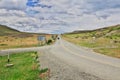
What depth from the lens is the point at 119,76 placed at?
15.7m

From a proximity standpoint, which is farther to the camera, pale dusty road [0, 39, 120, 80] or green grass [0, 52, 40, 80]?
green grass [0, 52, 40, 80]

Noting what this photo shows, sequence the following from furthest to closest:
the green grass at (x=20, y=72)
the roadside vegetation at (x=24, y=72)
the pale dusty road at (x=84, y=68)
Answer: the green grass at (x=20, y=72)
the roadside vegetation at (x=24, y=72)
the pale dusty road at (x=84, y=68)

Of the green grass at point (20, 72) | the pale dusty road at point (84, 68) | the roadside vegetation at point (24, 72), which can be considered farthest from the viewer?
the green grass at point (20, 72)

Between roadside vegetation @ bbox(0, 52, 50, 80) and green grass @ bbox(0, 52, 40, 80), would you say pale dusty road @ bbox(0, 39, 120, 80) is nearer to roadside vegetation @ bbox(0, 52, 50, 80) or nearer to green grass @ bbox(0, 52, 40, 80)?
roadside vegetation @ bbox(0, 52, 50, 80)

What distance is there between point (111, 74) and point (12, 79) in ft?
21.3

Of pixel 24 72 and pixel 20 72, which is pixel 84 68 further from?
pixel 20 72

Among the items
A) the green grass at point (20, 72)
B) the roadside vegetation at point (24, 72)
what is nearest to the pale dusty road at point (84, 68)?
the roadside vegetation at point (24, 72)

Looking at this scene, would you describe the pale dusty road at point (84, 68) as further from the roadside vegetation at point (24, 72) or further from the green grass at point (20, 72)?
the green grass at point (20, 72)

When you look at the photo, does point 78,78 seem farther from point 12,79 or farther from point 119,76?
point 12,79

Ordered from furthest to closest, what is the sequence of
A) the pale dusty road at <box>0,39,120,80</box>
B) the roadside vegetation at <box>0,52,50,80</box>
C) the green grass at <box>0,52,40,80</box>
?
the green grass at <box>0,52,40,80</box>, the roadside vegetation at <box>0,52,50,80</box>, the pale dusty road at <box>0,39,120,80</box>

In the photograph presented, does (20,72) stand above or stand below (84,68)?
below

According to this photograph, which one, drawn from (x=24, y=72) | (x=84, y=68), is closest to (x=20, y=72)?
(x=24, y=72)

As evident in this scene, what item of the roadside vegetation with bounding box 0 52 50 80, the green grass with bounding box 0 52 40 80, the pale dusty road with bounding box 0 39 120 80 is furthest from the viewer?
the green grass with bounding box 0 52 40 80

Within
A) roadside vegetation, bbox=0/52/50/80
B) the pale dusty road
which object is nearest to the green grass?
roadside vegetation, bbox=0/52/50/80
